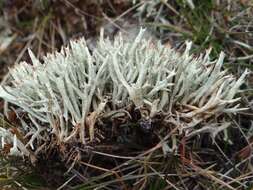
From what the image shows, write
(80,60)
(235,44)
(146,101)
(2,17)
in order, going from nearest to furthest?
(146,101)
(80,60)
(235,44)
(2,17)

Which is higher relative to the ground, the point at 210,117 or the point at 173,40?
the point at 173,40

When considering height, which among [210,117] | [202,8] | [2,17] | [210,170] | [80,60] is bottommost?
[210,170]

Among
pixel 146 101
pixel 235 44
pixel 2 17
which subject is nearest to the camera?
pixel 146 101

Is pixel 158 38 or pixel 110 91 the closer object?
pixel 110 91

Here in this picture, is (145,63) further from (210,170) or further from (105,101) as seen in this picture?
(210,170)

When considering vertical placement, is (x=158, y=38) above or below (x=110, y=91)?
above

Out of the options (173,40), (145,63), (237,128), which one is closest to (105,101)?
(145,63)

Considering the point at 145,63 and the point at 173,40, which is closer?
the point at 145,63
